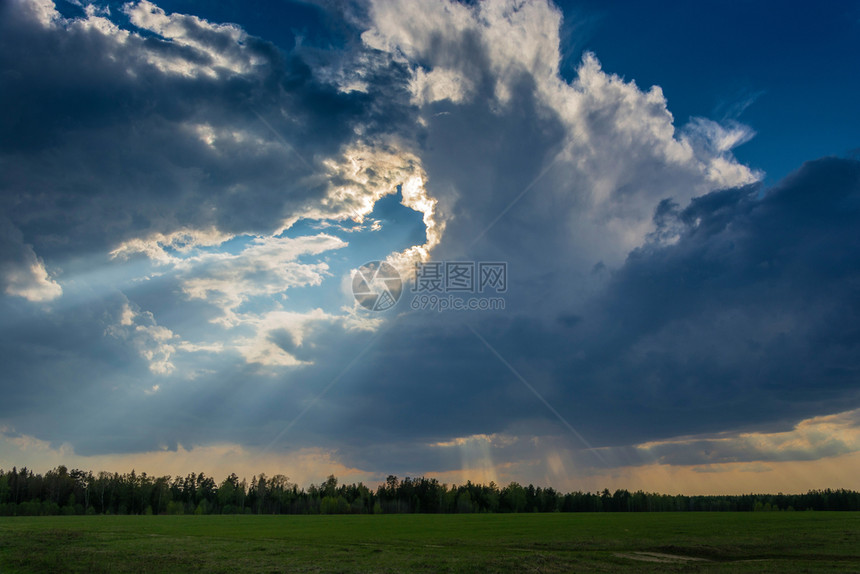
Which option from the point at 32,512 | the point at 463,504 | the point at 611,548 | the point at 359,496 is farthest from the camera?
the point at 359,496

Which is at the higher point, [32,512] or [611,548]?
[611,548]

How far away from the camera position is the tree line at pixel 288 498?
501 ft

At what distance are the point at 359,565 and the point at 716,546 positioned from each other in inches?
1094

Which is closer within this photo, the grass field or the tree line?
the grass field

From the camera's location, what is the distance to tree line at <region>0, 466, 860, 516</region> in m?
153

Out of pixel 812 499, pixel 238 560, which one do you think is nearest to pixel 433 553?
pixel 238 560

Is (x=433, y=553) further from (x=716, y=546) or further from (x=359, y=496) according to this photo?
(x=359, y=496)

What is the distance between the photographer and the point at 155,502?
163875 mm

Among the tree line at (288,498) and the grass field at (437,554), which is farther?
the tree line at (288,498)

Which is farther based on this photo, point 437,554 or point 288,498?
point 288,498

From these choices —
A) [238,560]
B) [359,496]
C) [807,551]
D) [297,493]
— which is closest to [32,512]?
[297,493]

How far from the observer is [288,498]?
185 m

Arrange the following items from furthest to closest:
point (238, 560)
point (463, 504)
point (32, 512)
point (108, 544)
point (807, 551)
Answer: point (463, 504)
point (32, 512)
point (108, 544)
point (807, 551)
point (238, 560)

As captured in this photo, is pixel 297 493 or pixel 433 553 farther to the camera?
pixel 297 493
